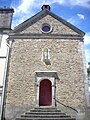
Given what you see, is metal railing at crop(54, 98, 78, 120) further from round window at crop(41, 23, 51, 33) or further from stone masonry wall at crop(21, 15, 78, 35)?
round window at crop(41, 23, 51, 33)

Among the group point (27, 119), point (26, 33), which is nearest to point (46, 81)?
point (27, 119)

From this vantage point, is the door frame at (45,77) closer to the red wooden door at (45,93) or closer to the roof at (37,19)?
the red wooden door at (45,93)

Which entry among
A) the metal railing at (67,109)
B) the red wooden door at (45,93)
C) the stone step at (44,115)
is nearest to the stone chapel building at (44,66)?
the red wooden door at (45,93)

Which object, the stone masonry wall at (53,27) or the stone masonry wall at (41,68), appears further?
the stone masonry wall at (53,27)

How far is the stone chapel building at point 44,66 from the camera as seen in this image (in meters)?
10.7

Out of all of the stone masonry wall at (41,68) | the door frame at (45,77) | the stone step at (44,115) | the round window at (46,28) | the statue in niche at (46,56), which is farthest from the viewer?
the round window at (46,28)

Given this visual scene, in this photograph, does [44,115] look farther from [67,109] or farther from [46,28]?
[46,28]

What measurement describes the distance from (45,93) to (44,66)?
1.92 meters

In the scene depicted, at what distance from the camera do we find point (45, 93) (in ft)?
37.3

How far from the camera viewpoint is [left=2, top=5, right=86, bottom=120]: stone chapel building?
10727 millimetres

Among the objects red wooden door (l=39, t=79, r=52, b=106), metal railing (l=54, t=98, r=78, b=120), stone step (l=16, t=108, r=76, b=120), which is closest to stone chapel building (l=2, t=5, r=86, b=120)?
red wooden door (l=39, t=79, r=52, b=106)

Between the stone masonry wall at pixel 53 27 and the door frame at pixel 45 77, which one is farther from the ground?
Answer: the stone masonry wall at pixel 53 27

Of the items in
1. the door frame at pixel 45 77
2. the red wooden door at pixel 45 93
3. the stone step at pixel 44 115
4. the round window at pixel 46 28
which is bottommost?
the stone step at pixel 44 115

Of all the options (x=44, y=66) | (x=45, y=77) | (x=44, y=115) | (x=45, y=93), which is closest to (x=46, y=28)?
(x=44, y=66)
